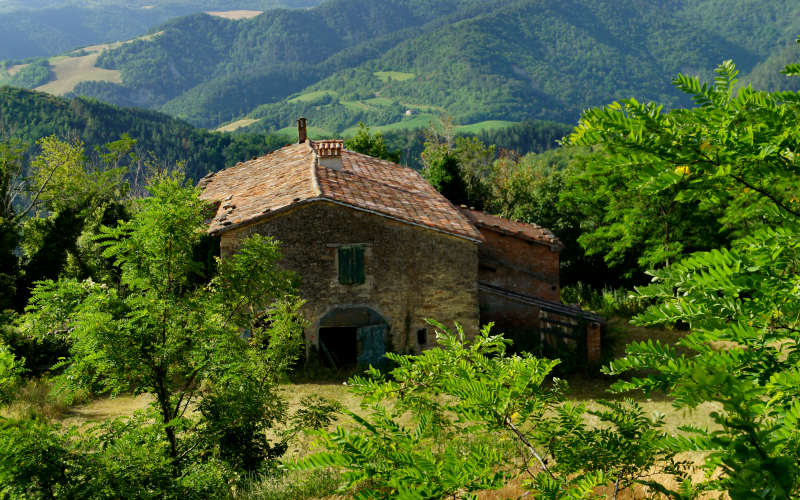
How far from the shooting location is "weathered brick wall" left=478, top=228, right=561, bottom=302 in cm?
2148

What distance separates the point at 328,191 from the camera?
1694cm

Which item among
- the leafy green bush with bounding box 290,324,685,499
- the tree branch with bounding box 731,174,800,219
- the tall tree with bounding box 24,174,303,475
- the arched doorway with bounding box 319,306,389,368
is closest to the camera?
the tree branch with bounding box 731,174,800,219

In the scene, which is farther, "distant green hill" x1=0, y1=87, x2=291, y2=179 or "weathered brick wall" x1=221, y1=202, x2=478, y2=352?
"distant green hill" x1=0, y1=87, x2=291, y2=179

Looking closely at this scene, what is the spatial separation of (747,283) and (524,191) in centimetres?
3487

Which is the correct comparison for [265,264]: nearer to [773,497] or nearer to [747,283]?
[747,283]

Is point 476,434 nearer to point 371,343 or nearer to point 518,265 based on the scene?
point 371,343

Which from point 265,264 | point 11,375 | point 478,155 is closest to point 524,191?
point 478,155

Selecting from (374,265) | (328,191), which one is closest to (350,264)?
(374,265)

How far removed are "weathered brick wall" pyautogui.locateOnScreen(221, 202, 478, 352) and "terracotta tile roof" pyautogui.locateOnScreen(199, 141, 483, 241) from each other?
358mm

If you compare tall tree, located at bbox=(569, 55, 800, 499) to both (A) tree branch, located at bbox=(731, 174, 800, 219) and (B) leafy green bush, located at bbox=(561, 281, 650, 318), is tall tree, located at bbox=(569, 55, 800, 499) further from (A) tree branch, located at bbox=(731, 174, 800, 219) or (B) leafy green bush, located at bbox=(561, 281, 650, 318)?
(B) leafy green bush, located at bbox=(561, 281, 650, 318)

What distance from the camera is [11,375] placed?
5.62 m

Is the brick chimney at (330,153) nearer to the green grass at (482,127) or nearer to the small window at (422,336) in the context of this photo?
the small window at (422,336)

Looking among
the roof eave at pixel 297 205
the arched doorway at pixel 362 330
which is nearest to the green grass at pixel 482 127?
the roof eave at pixel 297 205

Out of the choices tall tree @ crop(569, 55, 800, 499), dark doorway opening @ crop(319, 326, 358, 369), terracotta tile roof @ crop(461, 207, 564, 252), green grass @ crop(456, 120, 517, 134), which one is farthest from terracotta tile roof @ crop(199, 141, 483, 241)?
green grass @ crop(456, 120, 517, 134)
